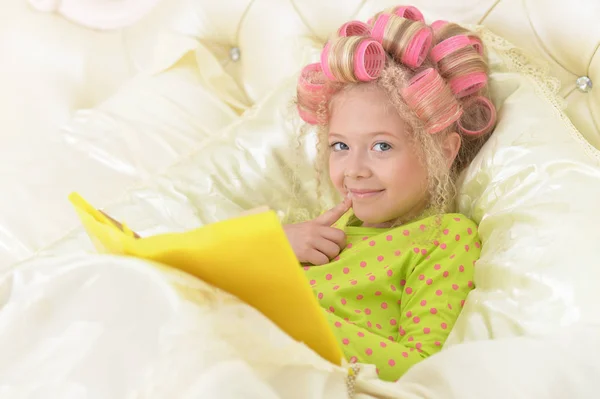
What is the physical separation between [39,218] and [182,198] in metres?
0.27

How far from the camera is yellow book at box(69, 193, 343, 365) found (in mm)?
576

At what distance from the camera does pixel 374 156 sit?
105 centimetres

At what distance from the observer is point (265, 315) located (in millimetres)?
646

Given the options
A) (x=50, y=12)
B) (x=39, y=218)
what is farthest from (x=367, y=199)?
(x=50, y=12)

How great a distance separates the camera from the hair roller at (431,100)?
1028mm

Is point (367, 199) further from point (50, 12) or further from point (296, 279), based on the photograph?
point (50, 12)

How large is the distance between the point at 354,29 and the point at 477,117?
0.23 meters

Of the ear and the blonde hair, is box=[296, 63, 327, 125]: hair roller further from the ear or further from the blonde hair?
the ear

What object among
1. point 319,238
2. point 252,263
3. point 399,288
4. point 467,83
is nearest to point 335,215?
point 319,238

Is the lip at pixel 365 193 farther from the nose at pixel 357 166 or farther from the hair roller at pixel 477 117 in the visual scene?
the hair roller at pixel 477 117

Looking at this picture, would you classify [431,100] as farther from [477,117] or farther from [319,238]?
[319,238]

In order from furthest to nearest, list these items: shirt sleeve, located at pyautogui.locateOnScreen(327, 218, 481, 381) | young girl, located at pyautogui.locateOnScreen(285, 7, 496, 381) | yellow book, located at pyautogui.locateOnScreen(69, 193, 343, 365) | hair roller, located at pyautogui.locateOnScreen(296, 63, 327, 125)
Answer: hair roller, located at pyautogui.locateOnScreen(296, 63, 327, 125)
young girl, located at pyautogui.locateOnScreen(285, 7, 496, 381)
shirt sleeve, located at pyautogui.locateOnScreen(327, 218, 481, 381)
yellow book, located at pyautogui.locateOnScreen(69, 193, 343, 365)

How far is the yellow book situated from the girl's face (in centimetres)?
44

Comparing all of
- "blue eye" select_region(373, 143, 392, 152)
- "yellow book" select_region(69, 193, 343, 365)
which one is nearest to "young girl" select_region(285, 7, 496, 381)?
"blue eye" select_region(373, 143, 392, 152)
